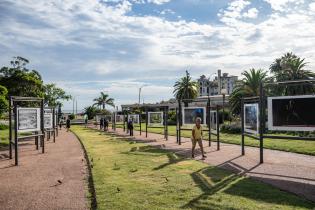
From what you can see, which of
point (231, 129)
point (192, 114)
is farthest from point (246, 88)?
point (192, 114)

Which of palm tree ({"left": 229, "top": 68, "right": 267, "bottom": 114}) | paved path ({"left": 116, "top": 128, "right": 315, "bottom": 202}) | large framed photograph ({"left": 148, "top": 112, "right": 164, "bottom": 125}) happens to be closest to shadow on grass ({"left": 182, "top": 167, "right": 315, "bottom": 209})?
paved path ({"left": 116, "top": 128, "right": 315, "bottom": 202})

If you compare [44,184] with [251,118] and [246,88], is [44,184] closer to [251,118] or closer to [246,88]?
[251,118]

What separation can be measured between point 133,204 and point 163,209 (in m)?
0.73

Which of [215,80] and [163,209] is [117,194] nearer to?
[163,209]

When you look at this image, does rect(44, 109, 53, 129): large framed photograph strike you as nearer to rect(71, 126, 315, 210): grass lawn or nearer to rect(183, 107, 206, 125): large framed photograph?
rect(183, 107, 206, 125): large framed photograph

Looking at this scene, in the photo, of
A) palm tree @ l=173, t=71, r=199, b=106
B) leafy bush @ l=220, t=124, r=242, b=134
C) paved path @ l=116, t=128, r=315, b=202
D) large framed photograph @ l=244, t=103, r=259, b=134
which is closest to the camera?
paved path @ l=116, t=128, r=315, b=202

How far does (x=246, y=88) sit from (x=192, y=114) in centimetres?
1813

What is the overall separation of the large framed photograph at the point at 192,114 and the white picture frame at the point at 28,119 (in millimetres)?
8491

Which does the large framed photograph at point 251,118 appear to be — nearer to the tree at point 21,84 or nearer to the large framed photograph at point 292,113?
the large framed photograph at point 292,113

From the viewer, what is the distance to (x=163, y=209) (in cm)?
Answer: 716

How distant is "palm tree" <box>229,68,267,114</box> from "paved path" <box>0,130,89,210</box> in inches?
980

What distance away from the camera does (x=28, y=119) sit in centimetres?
1652

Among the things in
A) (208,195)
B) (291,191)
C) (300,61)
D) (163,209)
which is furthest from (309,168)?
(300,61)

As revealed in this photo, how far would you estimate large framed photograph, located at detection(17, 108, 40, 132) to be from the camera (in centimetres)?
1584
